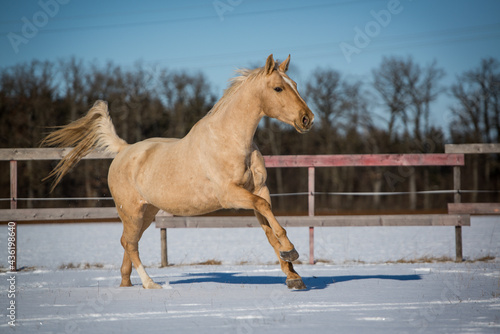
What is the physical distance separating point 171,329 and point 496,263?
218 inches

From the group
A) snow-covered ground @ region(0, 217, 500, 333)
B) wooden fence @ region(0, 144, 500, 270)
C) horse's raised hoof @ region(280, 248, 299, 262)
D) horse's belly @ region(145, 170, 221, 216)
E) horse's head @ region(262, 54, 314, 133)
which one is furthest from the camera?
wooden fence @ region(0, 144, 500, 270)

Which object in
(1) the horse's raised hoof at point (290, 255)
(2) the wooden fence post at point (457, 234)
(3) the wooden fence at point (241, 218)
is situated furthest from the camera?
(3) the wooden fence at point (241, 218)

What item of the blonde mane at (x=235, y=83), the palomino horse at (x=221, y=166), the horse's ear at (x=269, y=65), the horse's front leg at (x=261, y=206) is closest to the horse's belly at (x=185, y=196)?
the palomino horse at (x=221, y=166)

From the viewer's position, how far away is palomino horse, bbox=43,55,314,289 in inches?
185

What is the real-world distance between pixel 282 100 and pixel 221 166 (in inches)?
33.1

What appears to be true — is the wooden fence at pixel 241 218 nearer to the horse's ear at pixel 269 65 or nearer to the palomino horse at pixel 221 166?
the palomino horse at pixel 221 166

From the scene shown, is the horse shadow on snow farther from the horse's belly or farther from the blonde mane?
the blonde mane

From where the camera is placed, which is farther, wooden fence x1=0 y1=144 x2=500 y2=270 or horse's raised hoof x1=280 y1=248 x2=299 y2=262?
wooden fence x1=0 y1=144 x2=500 y2=270

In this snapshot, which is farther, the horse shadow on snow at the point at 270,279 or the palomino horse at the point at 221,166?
the horse shadow on snow at the point at 270,279

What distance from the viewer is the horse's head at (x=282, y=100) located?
455 cm

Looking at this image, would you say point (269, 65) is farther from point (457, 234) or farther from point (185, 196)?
point (457, 234)

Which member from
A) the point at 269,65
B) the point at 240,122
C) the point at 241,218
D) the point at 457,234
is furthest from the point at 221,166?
the point at 457,234

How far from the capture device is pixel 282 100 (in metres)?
4.70

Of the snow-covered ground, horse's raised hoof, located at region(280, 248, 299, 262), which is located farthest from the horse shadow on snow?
horse's raised hoof, located at region(280, 248, 299, 262)
